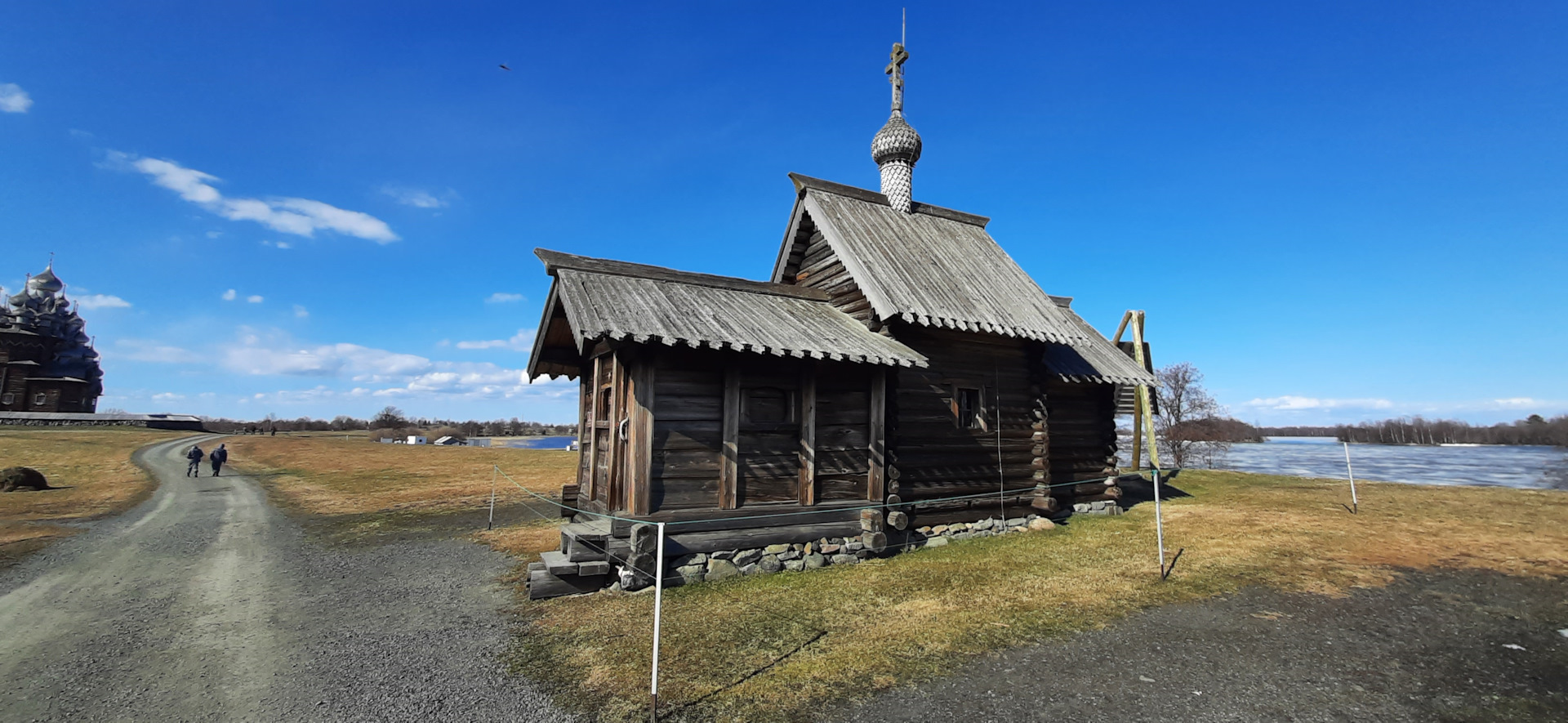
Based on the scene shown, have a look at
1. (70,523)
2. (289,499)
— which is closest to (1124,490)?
(289,499)

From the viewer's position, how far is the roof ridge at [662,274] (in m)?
11.3

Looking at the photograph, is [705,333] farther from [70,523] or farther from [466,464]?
[466,464]

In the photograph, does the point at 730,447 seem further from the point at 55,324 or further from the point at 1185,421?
the point at 55,324

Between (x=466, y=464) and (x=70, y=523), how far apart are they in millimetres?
19838

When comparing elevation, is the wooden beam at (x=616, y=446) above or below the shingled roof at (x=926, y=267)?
below

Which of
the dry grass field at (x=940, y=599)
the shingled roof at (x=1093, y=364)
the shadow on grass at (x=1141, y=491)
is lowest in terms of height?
the dry grass field at (x=940, y=599)

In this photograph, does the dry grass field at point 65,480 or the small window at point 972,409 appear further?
the dry grass field at point 65,480

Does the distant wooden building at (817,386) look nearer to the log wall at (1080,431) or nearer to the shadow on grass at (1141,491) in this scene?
the log wall at (1080,431)

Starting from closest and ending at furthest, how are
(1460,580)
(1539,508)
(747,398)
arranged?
1. (1460,580)
2. (747,398)
3. (1539,508)

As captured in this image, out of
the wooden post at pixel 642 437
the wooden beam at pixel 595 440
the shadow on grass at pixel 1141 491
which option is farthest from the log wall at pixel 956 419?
the wooden beam at pixel 595 440

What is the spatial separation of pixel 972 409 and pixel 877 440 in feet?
10.9

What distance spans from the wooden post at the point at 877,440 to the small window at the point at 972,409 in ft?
8.77

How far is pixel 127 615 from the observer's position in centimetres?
895

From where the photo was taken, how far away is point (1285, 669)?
6.52 meters
